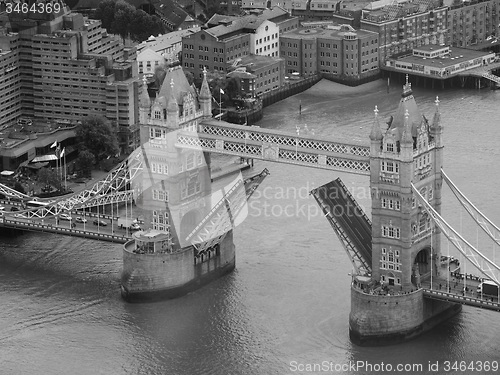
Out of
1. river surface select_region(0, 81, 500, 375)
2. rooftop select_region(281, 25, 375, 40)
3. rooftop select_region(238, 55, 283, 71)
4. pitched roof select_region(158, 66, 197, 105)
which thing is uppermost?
pitched roof select_region(158, 66, 197, 105)

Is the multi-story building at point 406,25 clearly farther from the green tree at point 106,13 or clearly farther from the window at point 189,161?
the window at point 189,161

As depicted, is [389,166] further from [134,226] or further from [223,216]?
[134,226]

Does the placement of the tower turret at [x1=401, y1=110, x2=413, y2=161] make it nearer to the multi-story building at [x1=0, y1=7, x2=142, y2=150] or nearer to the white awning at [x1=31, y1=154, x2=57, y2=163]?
the white awning at [x1=31, y1=154, x2=57, y2=163]

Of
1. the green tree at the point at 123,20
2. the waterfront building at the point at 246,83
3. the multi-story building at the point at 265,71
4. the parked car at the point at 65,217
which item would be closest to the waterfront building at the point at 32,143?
the waterfront building at the point at 246,83

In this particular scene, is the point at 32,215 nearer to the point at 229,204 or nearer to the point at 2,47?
the point at 229,204

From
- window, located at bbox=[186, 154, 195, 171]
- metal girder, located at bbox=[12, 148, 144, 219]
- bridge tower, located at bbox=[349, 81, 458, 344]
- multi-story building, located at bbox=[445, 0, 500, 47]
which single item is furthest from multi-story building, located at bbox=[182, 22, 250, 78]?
bridge tower, located at bbox=[349, 81, 458, 344]

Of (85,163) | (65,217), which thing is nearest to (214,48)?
(85,163)
